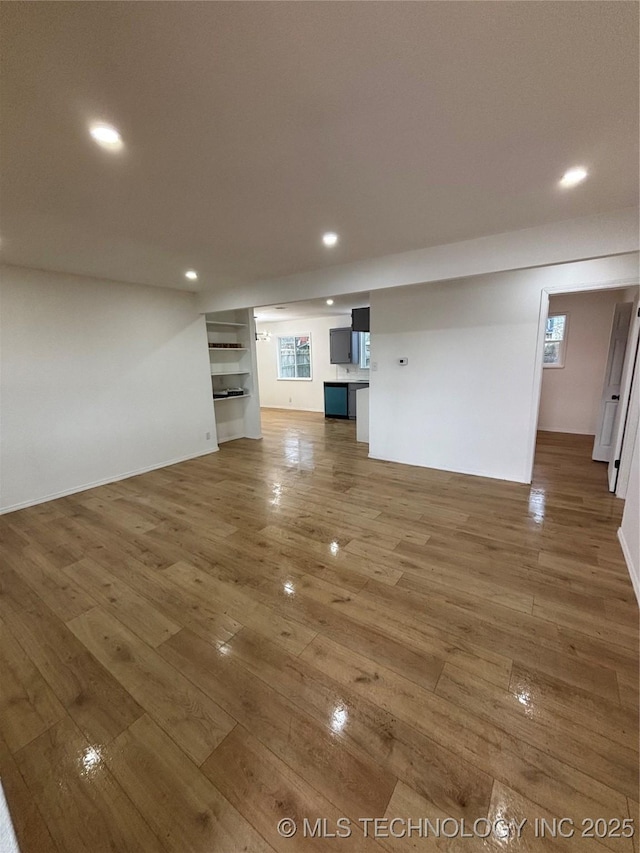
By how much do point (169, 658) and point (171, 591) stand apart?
1.77 ft

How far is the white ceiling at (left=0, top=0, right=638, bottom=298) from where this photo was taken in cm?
100

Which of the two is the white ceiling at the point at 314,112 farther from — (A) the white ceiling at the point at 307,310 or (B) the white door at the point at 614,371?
(A) the white ceiling at the point at 307,310

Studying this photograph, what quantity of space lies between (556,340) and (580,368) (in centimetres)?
62

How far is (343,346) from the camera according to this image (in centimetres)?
791

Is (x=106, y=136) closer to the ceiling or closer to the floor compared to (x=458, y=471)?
closer to the ceiling

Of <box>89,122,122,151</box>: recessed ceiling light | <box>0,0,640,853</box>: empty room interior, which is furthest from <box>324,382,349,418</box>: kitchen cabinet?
<box>89,122,122,151</box>: recessed ceiling light

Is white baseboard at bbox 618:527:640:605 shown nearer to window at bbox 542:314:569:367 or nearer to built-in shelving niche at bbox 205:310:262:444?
window at bbox 542:314:569:367

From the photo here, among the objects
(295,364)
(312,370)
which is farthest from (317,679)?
(295,364)

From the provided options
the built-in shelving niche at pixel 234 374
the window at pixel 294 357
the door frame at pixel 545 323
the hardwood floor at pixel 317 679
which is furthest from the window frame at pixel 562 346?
the window at pixel 294 357

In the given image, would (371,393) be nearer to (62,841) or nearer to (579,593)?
(579,593)

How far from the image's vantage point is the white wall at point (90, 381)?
3443mm

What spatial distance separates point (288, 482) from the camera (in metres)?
4.04

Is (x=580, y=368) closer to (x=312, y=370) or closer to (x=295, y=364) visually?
(x=312, y=370)

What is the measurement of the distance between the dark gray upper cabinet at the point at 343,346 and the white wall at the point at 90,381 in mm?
3573
